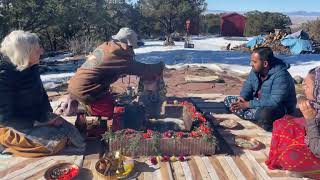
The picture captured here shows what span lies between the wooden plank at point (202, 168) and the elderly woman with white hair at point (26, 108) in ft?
4.68

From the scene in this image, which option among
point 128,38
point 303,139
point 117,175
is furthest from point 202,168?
point 128,38

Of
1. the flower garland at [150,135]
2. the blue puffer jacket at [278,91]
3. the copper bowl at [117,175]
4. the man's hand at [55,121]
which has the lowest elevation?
the copper bowl at [117,175]

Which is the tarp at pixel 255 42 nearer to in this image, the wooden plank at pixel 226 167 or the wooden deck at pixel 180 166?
the wooden deck at pixel 180 166

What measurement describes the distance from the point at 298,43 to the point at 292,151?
17398 millimetres

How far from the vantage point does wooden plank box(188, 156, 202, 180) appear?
13.6ft

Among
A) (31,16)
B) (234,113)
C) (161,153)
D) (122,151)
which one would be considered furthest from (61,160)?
(31,16)

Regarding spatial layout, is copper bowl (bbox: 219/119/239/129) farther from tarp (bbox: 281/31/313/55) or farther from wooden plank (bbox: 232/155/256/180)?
tarp (bbox: 281/31/313/55)

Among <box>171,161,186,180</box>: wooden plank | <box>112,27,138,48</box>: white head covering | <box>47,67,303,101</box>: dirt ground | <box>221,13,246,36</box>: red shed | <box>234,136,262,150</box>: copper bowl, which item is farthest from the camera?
<box>221,13,246,36</box>: red shed

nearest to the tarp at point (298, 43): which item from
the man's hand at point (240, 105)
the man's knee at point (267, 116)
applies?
the man's hand at point (240, 105)

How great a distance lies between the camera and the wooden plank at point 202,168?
13.7ft

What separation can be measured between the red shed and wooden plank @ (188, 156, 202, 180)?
115ft

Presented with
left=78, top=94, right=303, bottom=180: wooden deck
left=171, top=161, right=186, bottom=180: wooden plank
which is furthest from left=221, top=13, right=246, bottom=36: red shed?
left=171, top=161, right=186, bottom=180: wooden plank

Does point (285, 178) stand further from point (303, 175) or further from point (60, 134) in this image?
point (60, 134)

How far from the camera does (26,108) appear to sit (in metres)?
4.44
